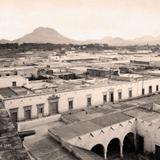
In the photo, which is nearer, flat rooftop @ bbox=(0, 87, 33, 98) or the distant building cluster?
the distant building cluster

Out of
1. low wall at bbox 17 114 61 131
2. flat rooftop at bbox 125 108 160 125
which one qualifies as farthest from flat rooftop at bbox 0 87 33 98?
flat rooftop at bbox 125 108 160 125

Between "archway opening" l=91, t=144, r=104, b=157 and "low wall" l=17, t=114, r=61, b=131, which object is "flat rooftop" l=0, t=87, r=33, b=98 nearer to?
"low wall" l=17, t=114, r=61, b=131

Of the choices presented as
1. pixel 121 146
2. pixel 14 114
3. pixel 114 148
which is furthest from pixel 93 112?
pixel 14 114

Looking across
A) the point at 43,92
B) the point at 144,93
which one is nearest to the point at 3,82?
the point at 43,92

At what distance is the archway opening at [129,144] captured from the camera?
82.5 ft

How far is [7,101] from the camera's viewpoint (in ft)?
81.0

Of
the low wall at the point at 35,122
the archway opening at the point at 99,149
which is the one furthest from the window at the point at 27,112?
the archway opening at the point at 99,149

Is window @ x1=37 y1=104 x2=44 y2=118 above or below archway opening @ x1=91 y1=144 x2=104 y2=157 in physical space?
above

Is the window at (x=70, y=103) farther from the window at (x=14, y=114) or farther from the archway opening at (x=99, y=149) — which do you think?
the archway opening at (x=99, y=149)

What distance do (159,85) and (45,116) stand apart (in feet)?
59.2

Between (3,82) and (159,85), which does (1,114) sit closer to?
(3,82)

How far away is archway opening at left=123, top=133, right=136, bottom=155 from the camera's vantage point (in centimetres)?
2514

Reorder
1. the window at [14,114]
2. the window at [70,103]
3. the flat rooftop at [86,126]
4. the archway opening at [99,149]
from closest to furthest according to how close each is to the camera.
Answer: the flat rooftop at [86,126], the archway opening at [99,149], the window at [14,114], the window at [70,103]

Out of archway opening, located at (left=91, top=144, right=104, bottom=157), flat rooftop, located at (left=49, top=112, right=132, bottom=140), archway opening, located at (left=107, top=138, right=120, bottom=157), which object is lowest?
archway opening, located at (left=107, top=138, right=120, bottom=157)
